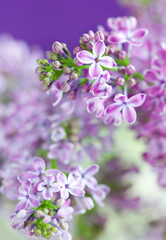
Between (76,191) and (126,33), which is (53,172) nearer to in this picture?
(76,191)

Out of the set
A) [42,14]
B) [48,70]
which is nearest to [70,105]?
[48,70]

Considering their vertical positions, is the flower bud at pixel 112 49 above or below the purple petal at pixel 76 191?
above

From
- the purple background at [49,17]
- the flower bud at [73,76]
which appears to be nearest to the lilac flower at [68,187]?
the flower bud at [73,76]

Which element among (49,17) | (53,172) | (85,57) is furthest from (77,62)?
(49,17)

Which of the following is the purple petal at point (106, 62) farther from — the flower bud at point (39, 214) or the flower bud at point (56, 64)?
the flower bud at point (39, 214)

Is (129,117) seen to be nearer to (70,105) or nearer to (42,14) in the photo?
(70,105)

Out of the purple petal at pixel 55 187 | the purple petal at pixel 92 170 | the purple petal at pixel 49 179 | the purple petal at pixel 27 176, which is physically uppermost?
the purple petal at pixel 27 176

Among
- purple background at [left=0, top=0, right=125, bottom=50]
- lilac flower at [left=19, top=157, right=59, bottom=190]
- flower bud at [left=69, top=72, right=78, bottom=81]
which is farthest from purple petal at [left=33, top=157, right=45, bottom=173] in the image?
purple background at [left=0, top=0, right=125, bottom=50]
